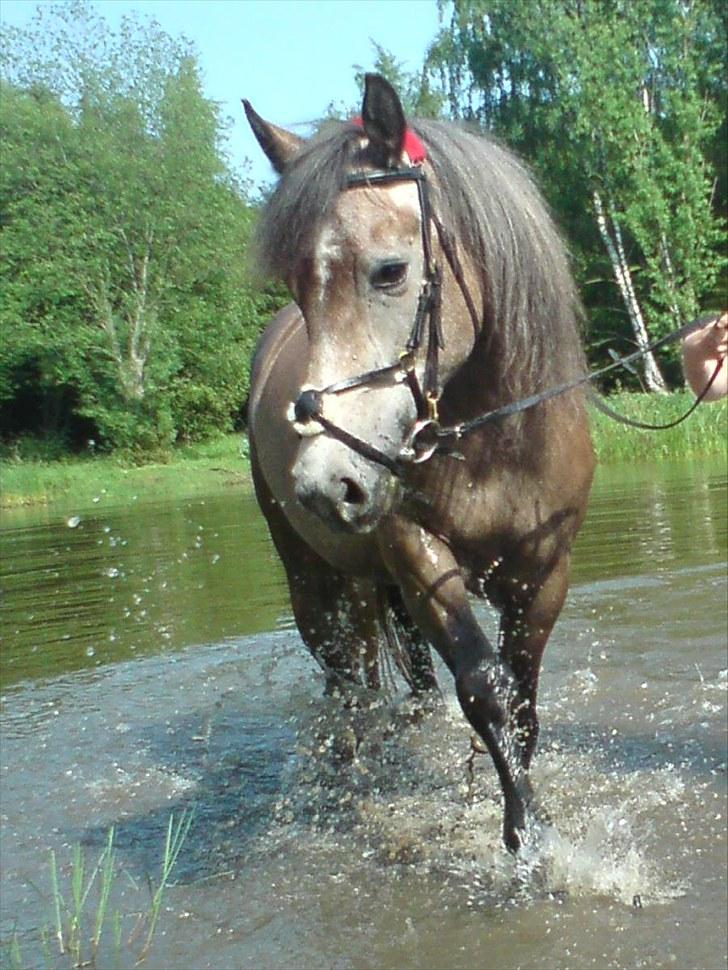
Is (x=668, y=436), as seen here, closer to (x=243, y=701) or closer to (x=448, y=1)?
(x=243, y=701)

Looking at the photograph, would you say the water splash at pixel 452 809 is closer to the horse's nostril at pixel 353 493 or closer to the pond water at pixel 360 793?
the pond water at pixel 360 793

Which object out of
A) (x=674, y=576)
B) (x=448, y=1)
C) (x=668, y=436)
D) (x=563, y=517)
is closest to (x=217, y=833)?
(x=563, y=517)

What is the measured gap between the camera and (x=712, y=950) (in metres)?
3.27

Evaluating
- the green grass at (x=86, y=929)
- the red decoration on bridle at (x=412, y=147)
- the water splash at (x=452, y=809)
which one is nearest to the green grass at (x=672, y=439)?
the water splash at (x=452, y=809)

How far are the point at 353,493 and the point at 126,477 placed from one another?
26.6 meters

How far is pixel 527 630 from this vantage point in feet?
14.2

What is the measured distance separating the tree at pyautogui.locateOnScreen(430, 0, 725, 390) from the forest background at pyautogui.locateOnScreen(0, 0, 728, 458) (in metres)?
0.07

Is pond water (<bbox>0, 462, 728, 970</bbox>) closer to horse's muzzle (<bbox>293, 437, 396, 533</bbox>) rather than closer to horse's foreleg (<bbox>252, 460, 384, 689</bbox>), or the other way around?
horse's foreleg (<bbox>252, 460, 384, 689</bbox>)

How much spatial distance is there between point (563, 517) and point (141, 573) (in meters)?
7.92

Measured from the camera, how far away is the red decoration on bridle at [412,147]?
143 inches

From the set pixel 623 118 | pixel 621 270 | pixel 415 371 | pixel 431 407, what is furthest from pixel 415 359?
pixel 621 270

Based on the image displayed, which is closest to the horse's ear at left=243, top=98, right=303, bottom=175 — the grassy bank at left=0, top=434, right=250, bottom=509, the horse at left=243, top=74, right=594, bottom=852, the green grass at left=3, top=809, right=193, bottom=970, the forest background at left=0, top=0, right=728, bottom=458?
the horse at left=243, top=74, right=594, bottom=852

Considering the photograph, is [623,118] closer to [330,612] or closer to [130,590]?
[130,590]

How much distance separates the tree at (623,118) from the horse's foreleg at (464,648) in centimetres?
3099
